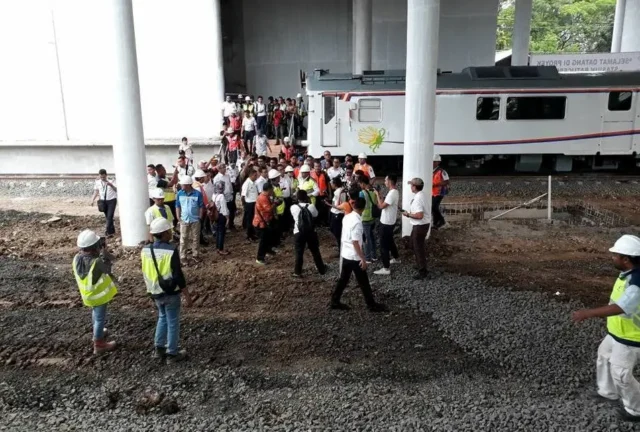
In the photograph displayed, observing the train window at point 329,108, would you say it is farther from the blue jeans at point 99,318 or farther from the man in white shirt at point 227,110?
the blue jeans at point 99,318

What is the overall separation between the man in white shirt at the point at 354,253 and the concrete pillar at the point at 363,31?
1644cm

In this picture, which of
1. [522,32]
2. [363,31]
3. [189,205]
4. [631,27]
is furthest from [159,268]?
[631,27]

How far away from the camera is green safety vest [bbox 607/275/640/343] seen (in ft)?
16.7

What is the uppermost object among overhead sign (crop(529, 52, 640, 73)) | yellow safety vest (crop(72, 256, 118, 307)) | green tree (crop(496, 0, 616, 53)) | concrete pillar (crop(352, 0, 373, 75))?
green tree (crop(496, 0, 616, 53))

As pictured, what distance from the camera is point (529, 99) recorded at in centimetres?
1738

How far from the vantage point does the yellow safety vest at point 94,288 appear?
655cm

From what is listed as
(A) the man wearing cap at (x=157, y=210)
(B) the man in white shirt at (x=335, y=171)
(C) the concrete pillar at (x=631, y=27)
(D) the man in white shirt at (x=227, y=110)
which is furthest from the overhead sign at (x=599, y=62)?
(A) the man wearing cap at (x=157, y=210)

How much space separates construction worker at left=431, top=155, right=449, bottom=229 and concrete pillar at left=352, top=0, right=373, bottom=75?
11946 millimetres

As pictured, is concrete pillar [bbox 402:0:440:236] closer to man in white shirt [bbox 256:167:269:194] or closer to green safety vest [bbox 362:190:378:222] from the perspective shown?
green safety vest [bbox 362:190:378:222]

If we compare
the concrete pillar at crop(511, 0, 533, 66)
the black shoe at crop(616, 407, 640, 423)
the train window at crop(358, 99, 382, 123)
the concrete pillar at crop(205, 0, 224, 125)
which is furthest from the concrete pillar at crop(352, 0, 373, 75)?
the black shoe at crop(616, 407, 640, 423)

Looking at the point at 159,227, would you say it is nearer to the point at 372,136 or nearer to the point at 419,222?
the point at 419,222

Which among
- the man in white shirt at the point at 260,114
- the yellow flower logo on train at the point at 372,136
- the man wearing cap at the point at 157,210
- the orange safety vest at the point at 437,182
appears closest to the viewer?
the man wearing cap at the point at 157,210

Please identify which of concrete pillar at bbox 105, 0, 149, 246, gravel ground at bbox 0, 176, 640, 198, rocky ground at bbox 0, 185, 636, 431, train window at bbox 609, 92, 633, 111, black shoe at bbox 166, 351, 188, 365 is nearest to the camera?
rocky ground at bbox 0, 185, 636, 431

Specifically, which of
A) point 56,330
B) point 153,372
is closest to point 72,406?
point 153,372
